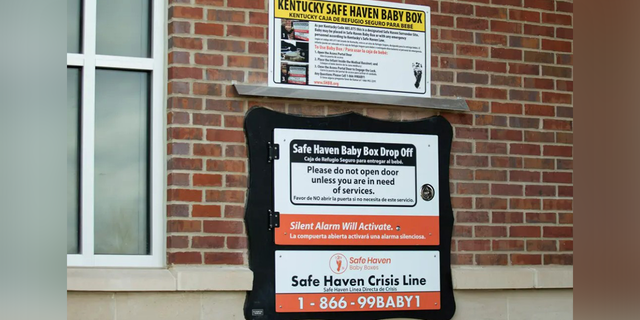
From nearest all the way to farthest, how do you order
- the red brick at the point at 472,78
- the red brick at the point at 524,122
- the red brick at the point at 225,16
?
the red brick at the point at 225,16 → the red brick at the point at 472,78 → the red brick at the point at 524,122

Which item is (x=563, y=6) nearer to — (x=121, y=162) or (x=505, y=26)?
(x=505, y=26)

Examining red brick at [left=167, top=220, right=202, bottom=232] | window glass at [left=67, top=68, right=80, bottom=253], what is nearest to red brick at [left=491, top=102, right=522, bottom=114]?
red brick at [left=167, top=220, right=202, bottom=232]

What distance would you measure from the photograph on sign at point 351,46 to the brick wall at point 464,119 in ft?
0.30

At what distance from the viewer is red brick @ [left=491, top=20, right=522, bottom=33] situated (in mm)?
5141

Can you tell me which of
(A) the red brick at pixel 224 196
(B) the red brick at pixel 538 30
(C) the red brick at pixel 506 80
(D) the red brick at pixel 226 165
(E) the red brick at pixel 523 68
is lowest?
(A) the red brick at pixel 224 196

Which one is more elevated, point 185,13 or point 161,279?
point 185,13

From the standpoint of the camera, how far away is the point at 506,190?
504 centimetres

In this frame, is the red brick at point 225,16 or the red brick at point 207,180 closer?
the red brick at point 207,180

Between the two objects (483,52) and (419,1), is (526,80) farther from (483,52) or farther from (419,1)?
(419,1)

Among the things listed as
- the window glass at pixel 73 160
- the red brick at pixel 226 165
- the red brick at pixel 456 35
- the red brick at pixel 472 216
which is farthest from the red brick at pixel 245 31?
the red brick at pixel 472 216

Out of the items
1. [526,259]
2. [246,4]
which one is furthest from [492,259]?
[246,4]

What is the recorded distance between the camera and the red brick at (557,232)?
16.8 ft

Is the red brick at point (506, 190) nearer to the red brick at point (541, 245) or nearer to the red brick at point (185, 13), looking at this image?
the red brick at point (541, 245)

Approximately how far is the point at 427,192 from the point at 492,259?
0.64 m
